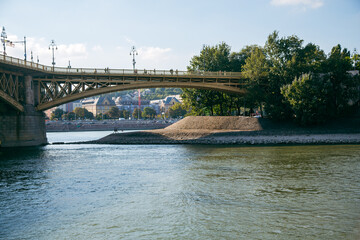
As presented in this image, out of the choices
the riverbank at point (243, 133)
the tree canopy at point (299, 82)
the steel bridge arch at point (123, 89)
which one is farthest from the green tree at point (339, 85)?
the steel bridge arch at point (123, 89)

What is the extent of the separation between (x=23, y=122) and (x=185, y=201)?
4054 centimetres

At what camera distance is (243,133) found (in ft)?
185

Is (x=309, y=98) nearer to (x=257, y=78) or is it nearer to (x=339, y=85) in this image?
(x=339, y=85)

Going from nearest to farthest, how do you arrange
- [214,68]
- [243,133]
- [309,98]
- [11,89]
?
[11,89]
[309,98]
[243,133]
[214,68]

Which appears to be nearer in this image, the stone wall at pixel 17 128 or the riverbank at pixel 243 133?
the stone wall at pixel 17 128

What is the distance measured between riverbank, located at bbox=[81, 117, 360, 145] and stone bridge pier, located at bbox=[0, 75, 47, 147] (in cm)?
1137

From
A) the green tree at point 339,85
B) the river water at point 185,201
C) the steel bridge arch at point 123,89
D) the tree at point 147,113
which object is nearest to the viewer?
the river water at point 185,201

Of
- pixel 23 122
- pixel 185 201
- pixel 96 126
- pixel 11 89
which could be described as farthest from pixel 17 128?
pixel 96 126

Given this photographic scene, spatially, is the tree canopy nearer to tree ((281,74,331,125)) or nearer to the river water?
tree ((281,74,331,125))

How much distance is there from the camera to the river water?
546 inches

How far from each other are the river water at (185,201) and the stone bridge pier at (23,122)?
21738 millimetres

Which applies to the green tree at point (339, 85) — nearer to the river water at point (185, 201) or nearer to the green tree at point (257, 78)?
the green tree at point (257, 78)

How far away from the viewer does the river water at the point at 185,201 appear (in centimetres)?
1387

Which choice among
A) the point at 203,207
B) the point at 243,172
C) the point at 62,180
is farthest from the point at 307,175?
the point at 62,180
